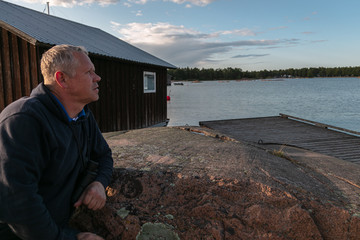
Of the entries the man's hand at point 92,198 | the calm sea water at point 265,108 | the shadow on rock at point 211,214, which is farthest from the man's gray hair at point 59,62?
the calm sea water at point 265,108

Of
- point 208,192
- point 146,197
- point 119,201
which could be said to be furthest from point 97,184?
point 208,192

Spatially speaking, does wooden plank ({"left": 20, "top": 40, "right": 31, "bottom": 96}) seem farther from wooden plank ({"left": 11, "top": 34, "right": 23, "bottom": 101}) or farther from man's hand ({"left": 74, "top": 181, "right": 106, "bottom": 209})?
man's hand ({"left": 74, "top": 181, "right": 106, "bottom": 209})

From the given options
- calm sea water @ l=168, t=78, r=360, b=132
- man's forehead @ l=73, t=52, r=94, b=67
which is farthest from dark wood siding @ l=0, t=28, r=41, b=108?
calm sea water @ l=168, t=78, r=360, b=132

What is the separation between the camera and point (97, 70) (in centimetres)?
878

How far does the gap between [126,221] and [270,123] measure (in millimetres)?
14453

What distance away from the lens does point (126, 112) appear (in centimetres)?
1052

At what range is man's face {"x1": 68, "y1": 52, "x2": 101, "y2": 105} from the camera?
5.11 feet

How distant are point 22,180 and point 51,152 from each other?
0.72 ft

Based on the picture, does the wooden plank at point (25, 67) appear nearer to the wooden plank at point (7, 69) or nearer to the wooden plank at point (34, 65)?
the wooden plank at point (34, 65)

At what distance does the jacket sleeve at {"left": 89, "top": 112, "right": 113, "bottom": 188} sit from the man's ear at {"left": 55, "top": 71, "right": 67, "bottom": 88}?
1.29 ft

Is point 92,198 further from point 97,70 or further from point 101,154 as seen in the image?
point 97,70

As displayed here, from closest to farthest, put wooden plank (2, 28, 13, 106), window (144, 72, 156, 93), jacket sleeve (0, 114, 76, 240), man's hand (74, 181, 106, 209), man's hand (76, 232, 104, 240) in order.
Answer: jacket sleeve (0, 114, 76, 240) < man's hand (76, 232, 104, 240) < man's hand (74, 181, 106, 209) < wooden plank (2, 28, 13, 106) < window (144, 72, 156, 93)

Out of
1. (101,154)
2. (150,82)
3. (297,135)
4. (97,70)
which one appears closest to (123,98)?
(97,70)

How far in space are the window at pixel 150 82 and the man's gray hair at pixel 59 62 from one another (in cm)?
1064
